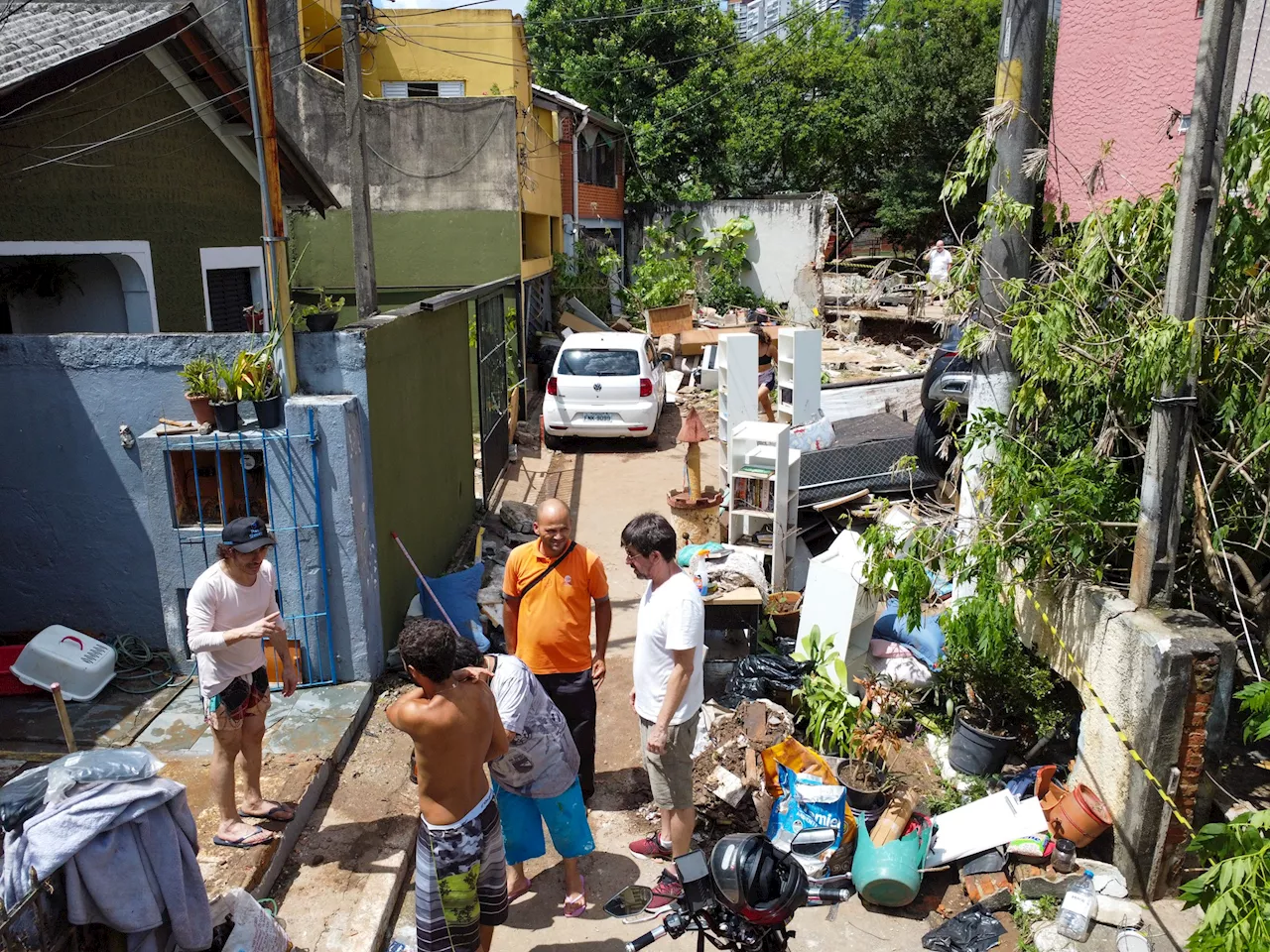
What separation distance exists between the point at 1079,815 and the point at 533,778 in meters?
2.73

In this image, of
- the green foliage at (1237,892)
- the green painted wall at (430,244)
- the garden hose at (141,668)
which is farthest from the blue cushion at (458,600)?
the green painted wall at (430,244)

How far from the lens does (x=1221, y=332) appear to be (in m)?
4.66

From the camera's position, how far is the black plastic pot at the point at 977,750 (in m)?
5.39

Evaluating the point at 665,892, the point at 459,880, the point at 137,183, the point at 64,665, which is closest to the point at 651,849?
the point at 665,892

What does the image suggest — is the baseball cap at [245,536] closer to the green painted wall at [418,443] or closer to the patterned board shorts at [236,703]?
the patterned board shorts at [236,703]

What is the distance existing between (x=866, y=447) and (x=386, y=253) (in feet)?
31.3

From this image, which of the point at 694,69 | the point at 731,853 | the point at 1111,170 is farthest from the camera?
the point at 694,69

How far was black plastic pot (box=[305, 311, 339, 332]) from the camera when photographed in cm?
658

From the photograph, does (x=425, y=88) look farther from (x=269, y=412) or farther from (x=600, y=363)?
(x=269, y=412)

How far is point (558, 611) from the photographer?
4883mm

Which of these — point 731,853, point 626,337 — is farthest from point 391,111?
point 731,853

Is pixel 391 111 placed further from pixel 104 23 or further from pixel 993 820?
pixel 993 820

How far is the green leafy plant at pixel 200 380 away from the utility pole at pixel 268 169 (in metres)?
0.42

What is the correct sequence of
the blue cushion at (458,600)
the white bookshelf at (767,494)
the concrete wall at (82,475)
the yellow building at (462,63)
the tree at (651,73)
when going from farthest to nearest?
the tree at (651,73)
the yellow building at (462,63)
the white bookshelf at (767,494)
the blue cushion at (458,600)
the concrete wall at (82,475)
